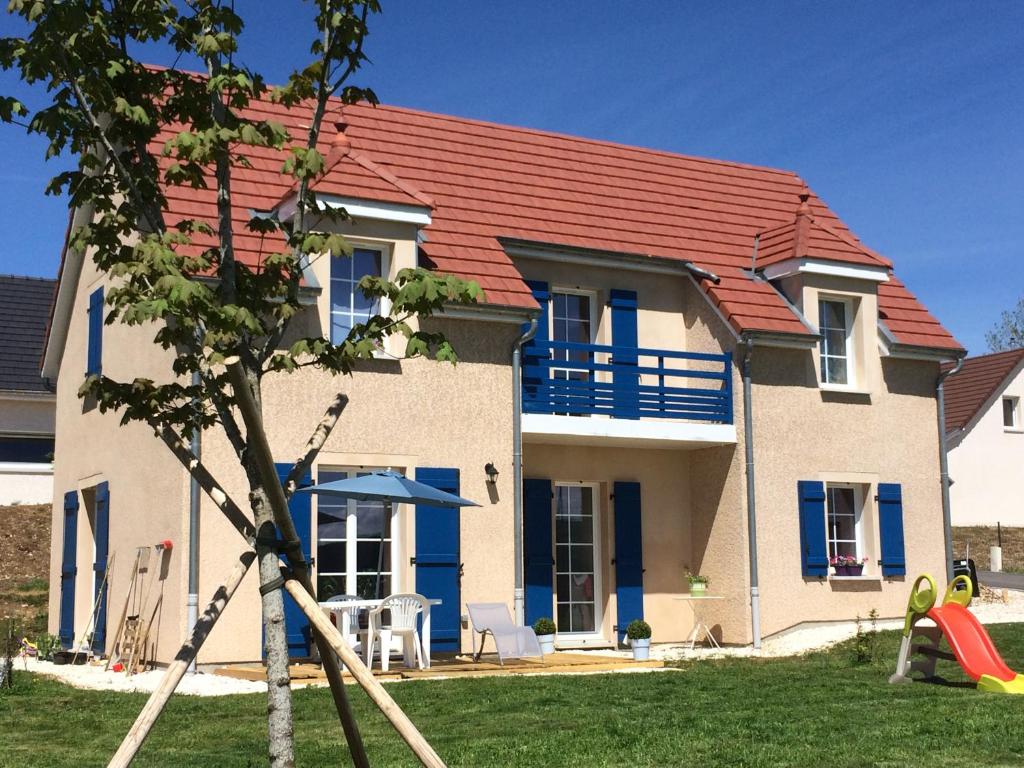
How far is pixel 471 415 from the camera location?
51.9 feet

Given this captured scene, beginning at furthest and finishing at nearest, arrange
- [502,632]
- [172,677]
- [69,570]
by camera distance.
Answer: [69,570] < [502,632] < [172,677]

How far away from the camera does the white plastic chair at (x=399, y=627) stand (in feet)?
44.3

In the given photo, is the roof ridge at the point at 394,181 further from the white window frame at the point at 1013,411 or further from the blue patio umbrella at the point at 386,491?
A: the white window frame at the point at 1013,411

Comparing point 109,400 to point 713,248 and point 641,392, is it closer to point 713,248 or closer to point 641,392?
point 641,392

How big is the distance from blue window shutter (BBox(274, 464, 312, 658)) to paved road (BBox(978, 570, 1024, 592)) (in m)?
14.2

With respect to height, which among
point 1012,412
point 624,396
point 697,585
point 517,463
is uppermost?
point 1012,412

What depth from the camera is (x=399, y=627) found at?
13766 millimetres

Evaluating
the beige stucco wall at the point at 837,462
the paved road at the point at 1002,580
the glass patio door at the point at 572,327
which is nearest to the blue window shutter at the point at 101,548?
the glass patio door at the point at 572,327

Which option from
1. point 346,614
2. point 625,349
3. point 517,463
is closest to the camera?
point 346,614

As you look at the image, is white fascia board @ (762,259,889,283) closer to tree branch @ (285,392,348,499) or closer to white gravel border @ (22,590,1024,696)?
white gravel border @ (22,590,1024,696)

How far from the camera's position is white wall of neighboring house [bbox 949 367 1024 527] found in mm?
36562

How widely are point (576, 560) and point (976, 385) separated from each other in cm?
2327

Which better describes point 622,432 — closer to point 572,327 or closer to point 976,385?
point 572,327

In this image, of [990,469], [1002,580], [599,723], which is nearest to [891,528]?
[1002,580]
